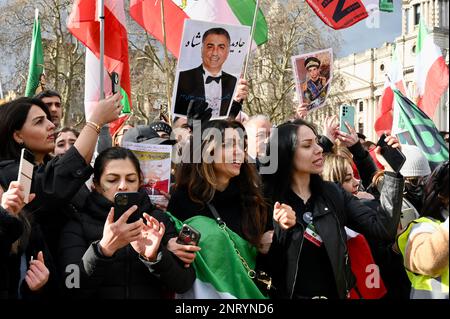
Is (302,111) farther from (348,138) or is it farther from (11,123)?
(11,123)

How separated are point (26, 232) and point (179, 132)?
6.29 feet

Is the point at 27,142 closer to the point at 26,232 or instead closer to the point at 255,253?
the point at 26,232

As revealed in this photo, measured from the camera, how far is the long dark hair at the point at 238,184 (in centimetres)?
331

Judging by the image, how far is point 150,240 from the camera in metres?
2.80

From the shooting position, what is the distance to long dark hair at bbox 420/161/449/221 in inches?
101

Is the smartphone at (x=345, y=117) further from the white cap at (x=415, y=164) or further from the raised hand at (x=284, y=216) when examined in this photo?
the raised hand at (x=284, y=216)

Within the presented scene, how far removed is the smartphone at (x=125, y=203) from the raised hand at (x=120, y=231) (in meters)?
0.02

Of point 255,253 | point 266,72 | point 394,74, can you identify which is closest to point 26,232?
point 255,253

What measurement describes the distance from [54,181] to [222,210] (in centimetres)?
94

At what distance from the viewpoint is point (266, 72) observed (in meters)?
28.2

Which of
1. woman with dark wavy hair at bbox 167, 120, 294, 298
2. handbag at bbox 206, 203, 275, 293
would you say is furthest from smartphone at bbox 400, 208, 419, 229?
handbag at bbox 206, 203, 275, 293

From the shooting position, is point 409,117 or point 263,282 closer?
point 263,282
